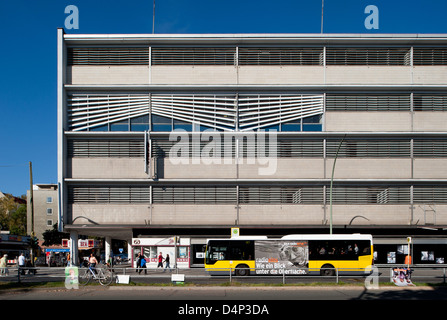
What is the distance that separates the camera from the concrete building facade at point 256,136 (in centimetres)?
3597

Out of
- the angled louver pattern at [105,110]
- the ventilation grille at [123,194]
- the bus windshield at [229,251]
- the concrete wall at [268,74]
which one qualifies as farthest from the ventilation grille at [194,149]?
the bus windshield at [229,251]

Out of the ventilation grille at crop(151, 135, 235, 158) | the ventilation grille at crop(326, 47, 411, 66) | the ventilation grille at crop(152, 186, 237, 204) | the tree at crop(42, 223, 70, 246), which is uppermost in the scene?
the ventilation grille at crop(326, 47, 411, 66)

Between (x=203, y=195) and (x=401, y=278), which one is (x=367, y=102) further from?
(x=401, y=278)

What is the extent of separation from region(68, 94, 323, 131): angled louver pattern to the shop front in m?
10.3

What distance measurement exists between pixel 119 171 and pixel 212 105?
32.3 ft

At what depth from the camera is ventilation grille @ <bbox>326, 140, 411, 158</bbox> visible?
3625 centimetres

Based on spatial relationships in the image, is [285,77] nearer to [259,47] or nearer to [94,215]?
[259,47]

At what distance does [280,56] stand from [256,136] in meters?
7.36

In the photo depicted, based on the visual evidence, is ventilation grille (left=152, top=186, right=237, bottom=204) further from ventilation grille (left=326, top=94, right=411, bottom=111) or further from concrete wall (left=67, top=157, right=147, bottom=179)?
ventilation grille (left=326, top=94, right=411, bottom=111)

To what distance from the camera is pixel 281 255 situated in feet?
83.1

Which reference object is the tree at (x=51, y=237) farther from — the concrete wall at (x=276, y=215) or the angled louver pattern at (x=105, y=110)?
the concrete wall at (x=276, y=215)

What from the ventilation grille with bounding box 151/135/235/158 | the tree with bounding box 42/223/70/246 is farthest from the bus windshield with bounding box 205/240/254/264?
the tree with bounding box 42/223/70/246

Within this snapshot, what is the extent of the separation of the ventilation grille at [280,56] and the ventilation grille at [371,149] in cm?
745

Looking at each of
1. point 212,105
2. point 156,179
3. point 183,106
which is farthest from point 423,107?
point 156,179
